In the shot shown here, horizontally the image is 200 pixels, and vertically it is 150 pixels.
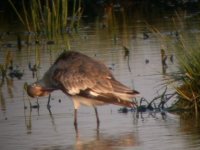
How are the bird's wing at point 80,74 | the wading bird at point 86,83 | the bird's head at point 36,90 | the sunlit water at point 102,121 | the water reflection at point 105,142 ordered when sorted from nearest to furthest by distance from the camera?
the water reflection at point 105,142
the sunlit water at point 102,121
the wading bird at point 86,83
the bird's wing at point 80,74
the bird's head at point 36,90

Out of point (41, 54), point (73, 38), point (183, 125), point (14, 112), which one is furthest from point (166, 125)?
point (73, 38)

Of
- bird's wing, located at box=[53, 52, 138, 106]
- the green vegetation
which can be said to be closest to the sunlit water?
the green vegetation

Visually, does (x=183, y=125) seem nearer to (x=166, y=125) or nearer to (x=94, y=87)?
(x=166, y=125)

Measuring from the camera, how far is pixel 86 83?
1130 cm

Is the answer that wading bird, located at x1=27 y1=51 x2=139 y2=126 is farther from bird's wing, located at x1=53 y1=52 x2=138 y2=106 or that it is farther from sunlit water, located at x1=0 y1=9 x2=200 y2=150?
sunlit water, located at x1=0 y1=9 x2=200 y2=150

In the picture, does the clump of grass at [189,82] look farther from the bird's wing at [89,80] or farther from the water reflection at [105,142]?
the water reflection at [105,142]

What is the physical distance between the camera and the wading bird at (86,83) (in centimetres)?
1095

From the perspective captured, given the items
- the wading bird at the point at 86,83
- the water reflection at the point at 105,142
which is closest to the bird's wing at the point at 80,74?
the wading bird at the point at 86,83

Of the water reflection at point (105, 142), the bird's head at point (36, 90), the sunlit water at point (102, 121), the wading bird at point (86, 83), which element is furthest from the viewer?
the bird's head at point (36, 90)

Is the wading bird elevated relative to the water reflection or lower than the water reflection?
elevated

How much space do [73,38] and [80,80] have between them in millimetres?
10389

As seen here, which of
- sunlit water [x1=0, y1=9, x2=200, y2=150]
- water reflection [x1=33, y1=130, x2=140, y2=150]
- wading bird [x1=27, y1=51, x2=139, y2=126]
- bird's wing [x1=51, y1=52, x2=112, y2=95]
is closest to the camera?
water reflection [x1=33, y1=130, x2=140, y2=150]

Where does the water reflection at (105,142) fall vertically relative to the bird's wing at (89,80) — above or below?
below

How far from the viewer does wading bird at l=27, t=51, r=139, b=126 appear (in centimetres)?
1095
